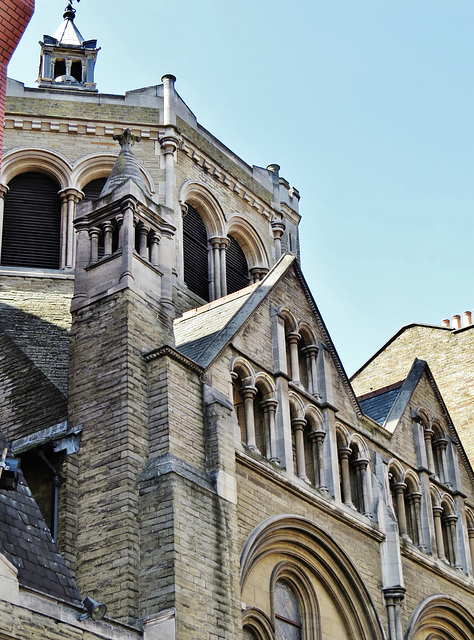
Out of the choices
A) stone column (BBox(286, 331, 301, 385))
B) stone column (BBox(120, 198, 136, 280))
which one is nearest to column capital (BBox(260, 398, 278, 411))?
stone column (BBox(286, 331, 301, 385))

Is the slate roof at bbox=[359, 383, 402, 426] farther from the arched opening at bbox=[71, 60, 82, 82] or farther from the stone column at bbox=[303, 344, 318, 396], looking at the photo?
the arched opening at bbox=[71, 60, 82, 82]

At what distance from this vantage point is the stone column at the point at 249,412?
24844 mm

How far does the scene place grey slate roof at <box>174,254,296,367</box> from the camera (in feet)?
82.8

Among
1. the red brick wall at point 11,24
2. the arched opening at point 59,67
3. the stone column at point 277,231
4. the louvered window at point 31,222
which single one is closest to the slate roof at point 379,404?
the stone column at point 277,231

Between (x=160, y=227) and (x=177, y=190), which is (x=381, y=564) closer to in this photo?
(x=160, y=227)

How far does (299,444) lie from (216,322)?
3.09 meters

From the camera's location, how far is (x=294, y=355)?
91.1 feet

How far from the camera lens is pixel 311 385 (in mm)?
28078

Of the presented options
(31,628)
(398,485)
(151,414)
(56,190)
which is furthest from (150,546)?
(56,190)

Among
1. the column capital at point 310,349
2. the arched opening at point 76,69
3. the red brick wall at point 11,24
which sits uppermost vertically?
the arched opening at point 76,69

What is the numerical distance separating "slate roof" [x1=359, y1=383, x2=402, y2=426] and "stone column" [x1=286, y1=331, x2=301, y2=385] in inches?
165

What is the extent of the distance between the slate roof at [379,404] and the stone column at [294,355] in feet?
13.7

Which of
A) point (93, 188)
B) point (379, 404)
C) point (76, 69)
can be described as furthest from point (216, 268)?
point (76, 69)

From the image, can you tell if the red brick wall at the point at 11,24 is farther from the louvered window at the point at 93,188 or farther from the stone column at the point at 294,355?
the louvered window at the point at 93,188
